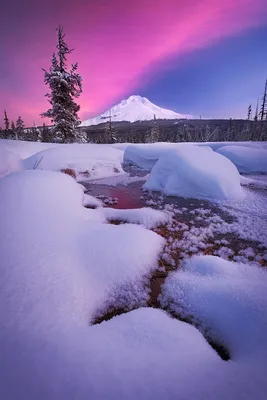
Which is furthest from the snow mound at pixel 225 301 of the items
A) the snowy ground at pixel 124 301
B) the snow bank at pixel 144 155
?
the snow bank at pixel 144 155

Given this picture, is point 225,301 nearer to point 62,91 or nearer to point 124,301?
point 124,301

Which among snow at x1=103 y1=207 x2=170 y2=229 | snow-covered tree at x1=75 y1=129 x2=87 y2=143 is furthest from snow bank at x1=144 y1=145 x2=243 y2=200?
snow-covered tree at x1=75 y1=129 x2=87 y2=143

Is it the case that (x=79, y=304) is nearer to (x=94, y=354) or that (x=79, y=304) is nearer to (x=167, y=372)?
(x=94, y=354)

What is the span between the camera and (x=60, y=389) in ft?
5.64

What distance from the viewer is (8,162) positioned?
418 inches

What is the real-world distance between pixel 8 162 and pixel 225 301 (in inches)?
451

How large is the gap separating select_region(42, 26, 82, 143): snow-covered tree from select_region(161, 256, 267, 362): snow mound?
59.2 feet

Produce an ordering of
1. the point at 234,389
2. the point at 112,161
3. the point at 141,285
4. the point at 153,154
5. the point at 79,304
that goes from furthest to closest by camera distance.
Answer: the point at 153,154
the point at 112,161
the point at 141,285
the point at 79,304
the point at 234,389

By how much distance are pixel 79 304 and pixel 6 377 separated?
1081 mm

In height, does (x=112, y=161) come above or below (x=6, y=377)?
above

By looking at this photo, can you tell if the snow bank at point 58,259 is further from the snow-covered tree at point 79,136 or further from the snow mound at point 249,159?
the snow-covered tree at point 79,136

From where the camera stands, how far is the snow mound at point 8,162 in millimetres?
10171

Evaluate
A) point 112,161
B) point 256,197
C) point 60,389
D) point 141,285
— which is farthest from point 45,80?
point 60,389

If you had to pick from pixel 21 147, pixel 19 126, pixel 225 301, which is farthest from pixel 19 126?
pixel 225 301
